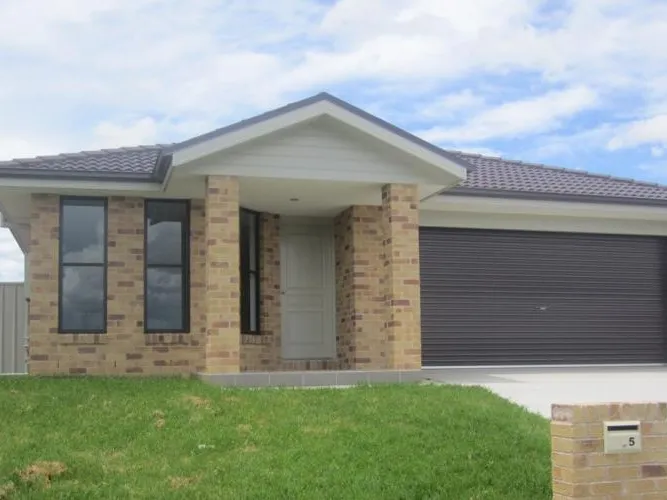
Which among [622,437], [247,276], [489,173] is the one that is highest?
[489,173]

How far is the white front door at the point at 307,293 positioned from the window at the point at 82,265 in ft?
10.2

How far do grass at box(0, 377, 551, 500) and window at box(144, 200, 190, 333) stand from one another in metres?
3.46

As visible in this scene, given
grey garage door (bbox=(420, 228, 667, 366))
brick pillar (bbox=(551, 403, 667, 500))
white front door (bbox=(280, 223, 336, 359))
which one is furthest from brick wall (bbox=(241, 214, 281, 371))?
brick pillar (bbox=(551, 403, 667, 500))

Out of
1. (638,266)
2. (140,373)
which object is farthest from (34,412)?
(638,266)

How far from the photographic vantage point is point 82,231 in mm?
13734

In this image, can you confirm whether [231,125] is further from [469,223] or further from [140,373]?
[469,223]

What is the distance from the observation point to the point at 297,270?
1541 cm

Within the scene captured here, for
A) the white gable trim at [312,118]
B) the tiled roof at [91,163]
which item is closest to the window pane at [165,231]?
the tiled roof at [91,163]

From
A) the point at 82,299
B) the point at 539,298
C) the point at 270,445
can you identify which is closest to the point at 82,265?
the point at 82,299

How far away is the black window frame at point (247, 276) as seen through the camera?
1434 cm

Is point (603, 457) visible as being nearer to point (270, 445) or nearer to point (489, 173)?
point (270, 445)

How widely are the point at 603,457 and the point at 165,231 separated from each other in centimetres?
948

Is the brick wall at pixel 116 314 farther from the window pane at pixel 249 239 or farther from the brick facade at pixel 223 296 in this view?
the window pane at pixel 249 239

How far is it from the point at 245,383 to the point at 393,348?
220 centimetres
